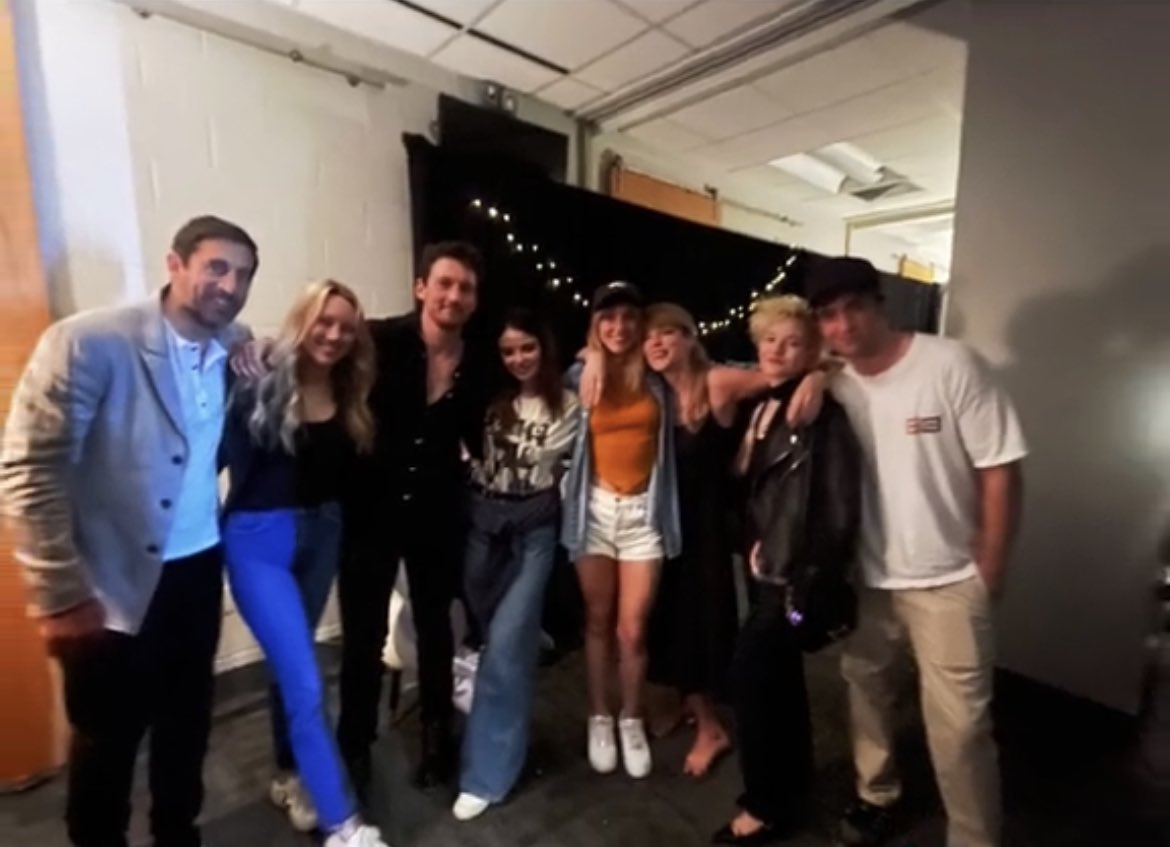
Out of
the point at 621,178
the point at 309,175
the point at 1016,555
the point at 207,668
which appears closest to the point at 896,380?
the point at 1016,555

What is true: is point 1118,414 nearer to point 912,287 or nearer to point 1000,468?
point 1000,468

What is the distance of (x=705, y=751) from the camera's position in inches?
82.9

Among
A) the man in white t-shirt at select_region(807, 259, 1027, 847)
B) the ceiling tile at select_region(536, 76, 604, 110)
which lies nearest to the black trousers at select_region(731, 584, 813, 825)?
the man in white t-shirt at select_region(807, 259, 1027, 847)

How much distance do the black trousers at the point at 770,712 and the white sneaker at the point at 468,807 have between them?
72 cm

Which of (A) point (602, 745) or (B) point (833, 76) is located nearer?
(A) point (602, 745)

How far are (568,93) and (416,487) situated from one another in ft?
7.82

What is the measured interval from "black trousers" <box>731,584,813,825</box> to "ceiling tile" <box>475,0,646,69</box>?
2.17 m

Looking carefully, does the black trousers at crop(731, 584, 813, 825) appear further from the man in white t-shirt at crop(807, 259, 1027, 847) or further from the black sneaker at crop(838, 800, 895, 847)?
the man in white t-shirt at crop(807, 259, 1027, 847)

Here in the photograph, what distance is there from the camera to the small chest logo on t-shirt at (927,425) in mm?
1513

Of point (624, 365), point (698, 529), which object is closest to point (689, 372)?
point (624, 365)

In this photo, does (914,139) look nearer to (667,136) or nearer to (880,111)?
(880,111)

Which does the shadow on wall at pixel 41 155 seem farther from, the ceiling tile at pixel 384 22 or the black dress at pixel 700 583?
the black dress at pixel 700 583

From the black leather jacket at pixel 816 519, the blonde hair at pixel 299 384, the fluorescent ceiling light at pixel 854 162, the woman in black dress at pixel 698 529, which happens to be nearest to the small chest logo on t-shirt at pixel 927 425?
the black leather jacket at pixel 816 519

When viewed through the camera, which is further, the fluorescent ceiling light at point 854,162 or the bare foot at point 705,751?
the fluorescent ceiling light at point 854,162
